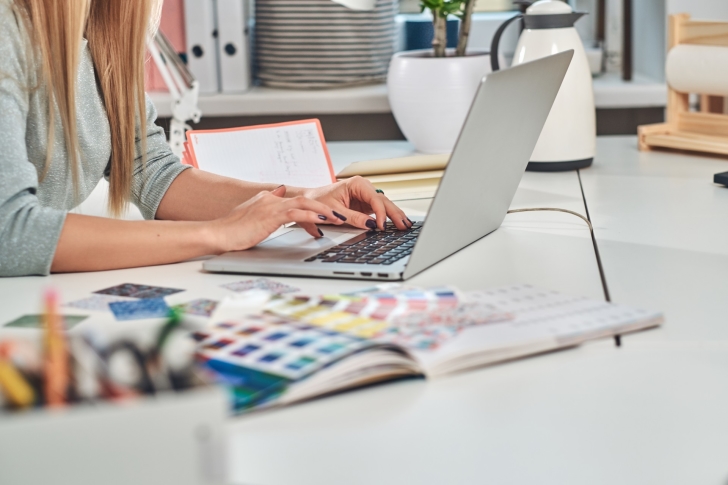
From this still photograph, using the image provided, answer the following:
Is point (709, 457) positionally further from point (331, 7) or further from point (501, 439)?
point (331, 7)

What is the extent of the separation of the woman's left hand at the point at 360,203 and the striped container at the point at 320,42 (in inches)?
36.6

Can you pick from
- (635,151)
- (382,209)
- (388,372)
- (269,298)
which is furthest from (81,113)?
(635,151)

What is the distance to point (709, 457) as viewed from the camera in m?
0.49

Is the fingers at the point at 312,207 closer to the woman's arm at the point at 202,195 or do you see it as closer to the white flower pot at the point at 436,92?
the woman's arm at the point at 202,195

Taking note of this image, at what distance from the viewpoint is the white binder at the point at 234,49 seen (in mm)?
1955

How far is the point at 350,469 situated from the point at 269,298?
0.82ft

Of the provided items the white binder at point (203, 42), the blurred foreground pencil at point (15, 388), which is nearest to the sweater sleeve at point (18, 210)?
the blurred foreground pencil at point (15, 388)

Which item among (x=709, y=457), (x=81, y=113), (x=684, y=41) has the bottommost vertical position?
(x=709, y=457)

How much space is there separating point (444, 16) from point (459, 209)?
0.87 m

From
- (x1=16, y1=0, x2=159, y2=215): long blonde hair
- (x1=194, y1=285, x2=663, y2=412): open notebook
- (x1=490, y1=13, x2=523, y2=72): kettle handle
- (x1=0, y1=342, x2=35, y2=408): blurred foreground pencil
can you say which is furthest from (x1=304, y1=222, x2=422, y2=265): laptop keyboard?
(x1=490, y1=13, x2=523, y2=72): kettle handle

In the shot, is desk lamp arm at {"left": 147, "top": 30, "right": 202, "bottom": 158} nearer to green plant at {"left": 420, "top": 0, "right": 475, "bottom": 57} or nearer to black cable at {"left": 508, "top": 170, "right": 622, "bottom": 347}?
green plant at {"left": 420, "top": 0, "right": 475, "bottom": 57}

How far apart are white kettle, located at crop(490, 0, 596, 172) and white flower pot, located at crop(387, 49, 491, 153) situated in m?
0.14

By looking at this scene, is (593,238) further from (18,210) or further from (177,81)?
(177,81)

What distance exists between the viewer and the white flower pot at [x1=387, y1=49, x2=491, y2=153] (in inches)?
63.2
